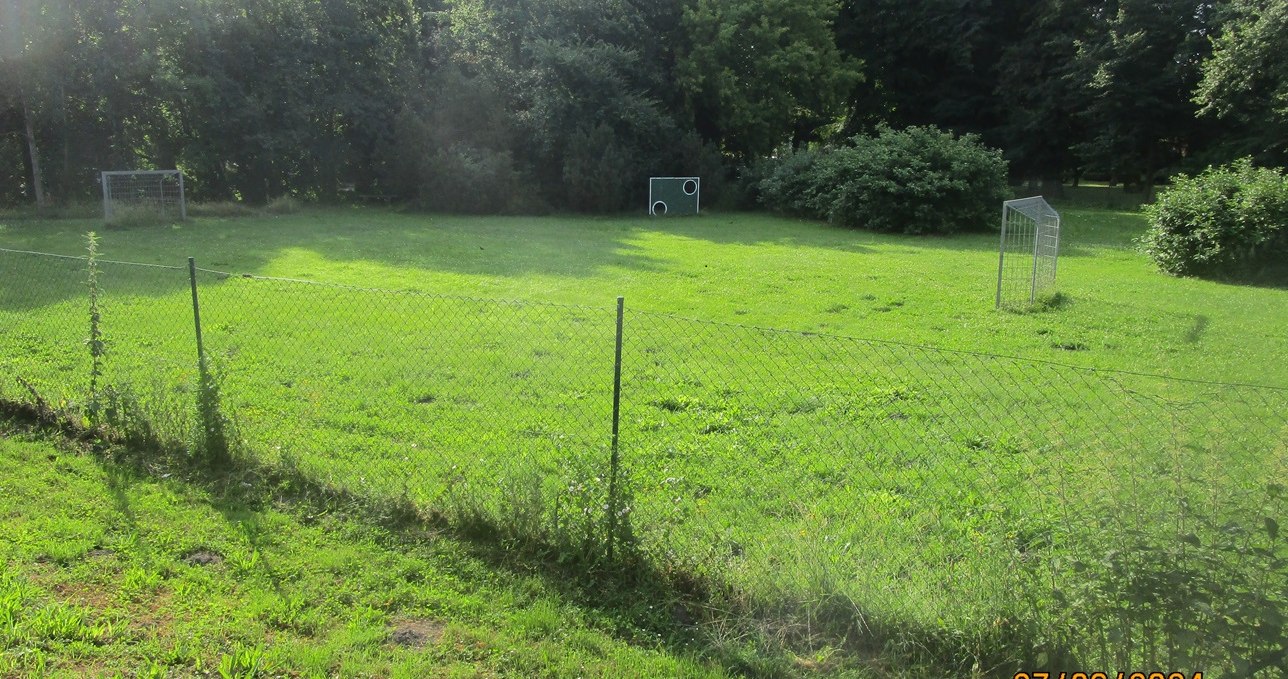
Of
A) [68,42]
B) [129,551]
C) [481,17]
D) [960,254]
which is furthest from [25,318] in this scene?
[481,17]

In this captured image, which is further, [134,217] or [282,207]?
[282,207]

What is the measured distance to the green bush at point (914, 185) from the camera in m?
20.2

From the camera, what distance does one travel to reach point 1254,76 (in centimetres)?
2336

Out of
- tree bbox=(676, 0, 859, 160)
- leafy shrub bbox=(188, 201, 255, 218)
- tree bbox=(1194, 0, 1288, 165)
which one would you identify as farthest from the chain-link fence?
tree bbox=(1194, 0, 1288, 165)

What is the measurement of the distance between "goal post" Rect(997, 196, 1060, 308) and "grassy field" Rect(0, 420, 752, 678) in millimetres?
8208

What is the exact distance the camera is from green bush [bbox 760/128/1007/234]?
66.3 ft

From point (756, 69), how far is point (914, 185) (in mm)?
9667

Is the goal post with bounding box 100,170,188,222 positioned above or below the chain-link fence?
above

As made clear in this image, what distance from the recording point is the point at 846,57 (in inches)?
1258

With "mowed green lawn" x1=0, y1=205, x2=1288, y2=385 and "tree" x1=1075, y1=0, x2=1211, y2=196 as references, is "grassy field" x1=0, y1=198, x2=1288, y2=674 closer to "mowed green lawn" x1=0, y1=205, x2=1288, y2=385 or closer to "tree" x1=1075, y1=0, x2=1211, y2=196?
"mowed green lawn" x1=0, y1=205, x2=1288, y2=385

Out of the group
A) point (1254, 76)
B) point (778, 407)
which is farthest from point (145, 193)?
point (1254, 76)

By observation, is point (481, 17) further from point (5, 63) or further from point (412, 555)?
point (412, 555)

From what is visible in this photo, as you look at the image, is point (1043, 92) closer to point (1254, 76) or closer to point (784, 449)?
point (1254, 76)

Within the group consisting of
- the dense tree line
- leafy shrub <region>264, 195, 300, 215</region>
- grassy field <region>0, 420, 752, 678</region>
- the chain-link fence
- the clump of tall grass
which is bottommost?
grassy field <region>0, 420, 752, 678</region>
